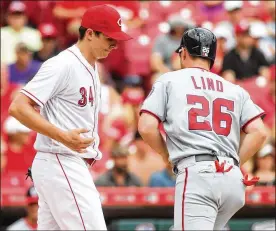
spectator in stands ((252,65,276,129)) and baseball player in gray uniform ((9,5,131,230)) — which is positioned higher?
baseball player in gray uniform ((9,5,131,230))

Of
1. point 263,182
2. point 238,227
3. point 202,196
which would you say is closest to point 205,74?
point 202,196

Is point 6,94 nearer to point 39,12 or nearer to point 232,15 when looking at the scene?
point 39,12

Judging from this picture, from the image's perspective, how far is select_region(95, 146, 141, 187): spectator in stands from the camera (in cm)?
859

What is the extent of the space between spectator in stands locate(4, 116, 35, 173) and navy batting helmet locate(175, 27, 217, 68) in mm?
4079

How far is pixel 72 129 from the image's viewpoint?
16.3ft

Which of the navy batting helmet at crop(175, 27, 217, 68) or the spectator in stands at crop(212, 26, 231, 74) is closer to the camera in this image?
the navy batting helmet at crop(175, 27, 217, 68)

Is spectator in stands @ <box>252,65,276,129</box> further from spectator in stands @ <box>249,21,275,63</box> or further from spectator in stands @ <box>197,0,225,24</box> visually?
spectator in stands @ <box>197,0,225,24</box>

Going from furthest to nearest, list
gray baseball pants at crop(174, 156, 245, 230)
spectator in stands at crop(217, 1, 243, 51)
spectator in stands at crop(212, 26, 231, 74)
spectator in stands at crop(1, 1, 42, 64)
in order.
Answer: spectator in stands at crop(217, 1, 243, 51), spectator in stands at crop(212, 26, 231, 74), spectator in stands at crop(1, 1, 42, 64), gray baseball pants at crop(174, 156, 245, 230)

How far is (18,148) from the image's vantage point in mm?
9117

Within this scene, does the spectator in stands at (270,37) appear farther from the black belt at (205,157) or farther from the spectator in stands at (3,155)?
the black belt at (205,157)

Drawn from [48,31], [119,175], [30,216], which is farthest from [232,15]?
[30,216]

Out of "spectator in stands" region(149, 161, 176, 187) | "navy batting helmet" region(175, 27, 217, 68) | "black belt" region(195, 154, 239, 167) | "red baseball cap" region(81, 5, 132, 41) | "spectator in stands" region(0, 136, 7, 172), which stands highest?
"red baseball cap" region(81, 5, 132, 41)

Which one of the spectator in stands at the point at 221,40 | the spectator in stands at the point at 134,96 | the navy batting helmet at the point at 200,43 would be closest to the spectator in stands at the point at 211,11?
the spectator in stands at the point at 221,40

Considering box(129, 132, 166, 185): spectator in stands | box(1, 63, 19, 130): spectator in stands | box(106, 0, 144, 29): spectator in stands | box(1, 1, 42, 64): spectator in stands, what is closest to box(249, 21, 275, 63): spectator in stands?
box(106, 0, 144, 29): spectator in stands
